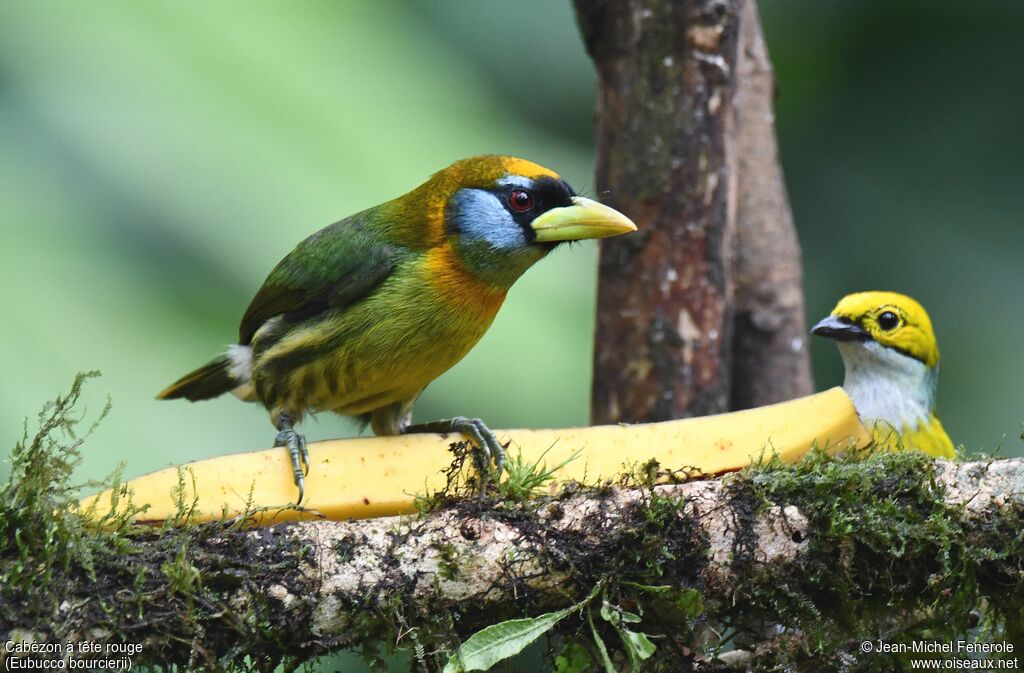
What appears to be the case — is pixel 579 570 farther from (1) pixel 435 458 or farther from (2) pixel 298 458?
(2) pixel 298 458

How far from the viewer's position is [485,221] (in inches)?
119

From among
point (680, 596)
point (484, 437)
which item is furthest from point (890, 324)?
point (680, 596)

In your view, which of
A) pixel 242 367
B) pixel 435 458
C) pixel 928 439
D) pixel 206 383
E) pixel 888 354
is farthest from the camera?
pixel 888 354

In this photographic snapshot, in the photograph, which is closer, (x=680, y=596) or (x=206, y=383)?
(x=680, y=596)

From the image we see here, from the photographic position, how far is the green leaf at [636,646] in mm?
2092

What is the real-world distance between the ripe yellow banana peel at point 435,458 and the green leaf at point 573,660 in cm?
34

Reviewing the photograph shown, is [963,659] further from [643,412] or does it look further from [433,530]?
[643,412]

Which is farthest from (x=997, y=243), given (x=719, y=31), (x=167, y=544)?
(x=167, y=544)

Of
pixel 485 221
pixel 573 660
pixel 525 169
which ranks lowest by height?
pixel 573 660

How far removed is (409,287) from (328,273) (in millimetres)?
254

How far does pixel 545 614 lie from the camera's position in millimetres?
2150

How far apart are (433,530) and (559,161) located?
13.6 ft

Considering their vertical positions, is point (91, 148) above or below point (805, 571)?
above

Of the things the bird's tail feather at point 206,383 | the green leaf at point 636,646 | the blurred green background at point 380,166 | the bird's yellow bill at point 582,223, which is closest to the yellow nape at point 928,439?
the blurred green background at point 380,166
